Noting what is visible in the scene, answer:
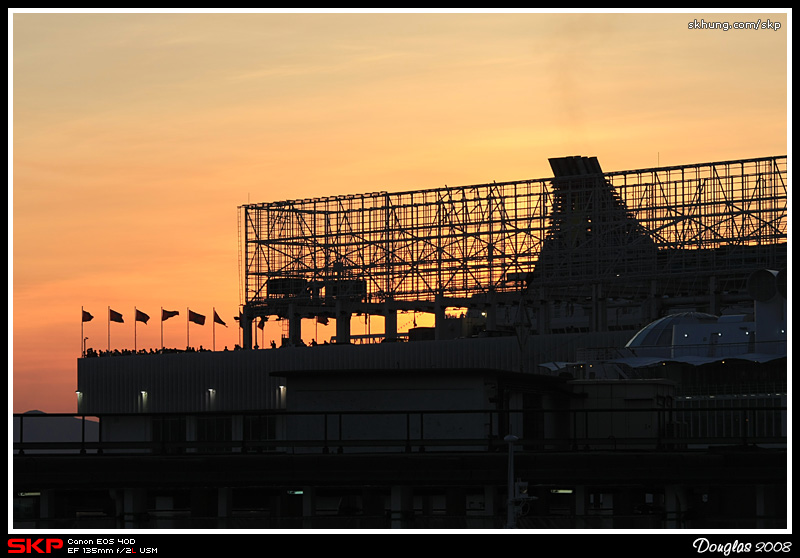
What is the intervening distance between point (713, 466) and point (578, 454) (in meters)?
4.26

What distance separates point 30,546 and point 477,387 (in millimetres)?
27794

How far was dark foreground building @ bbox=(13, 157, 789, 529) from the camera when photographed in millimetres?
46625

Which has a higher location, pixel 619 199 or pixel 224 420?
pixel 619 199

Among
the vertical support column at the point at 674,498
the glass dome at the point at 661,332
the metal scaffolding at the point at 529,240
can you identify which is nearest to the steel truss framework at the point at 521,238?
the metal scaffolding at the point at 529,240

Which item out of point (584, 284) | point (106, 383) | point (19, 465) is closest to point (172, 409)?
point (106, 383)

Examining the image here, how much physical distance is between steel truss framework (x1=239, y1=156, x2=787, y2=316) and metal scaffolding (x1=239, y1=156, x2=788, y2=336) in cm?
16

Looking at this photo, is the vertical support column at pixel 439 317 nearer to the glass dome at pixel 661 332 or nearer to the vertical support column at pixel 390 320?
the vertical support column at pixel 390 320

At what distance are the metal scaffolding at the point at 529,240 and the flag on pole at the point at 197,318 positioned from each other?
58.3 ft

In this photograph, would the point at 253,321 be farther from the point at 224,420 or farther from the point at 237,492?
the point at 237,492

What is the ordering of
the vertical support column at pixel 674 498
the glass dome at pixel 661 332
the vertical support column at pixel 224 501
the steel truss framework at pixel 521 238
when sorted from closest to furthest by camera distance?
1. the vertical support column at pixel 674 498
2. the vertical support column at pixel 224 501
3. the glass dome at pixel 661 332
4. the steel truss framework at pixel 521 238

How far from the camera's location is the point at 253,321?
168m

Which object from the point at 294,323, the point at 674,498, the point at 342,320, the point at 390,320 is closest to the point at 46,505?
the point at 674,498

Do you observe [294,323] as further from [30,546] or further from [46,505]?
[30,546]

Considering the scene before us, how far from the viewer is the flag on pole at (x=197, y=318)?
147 m
